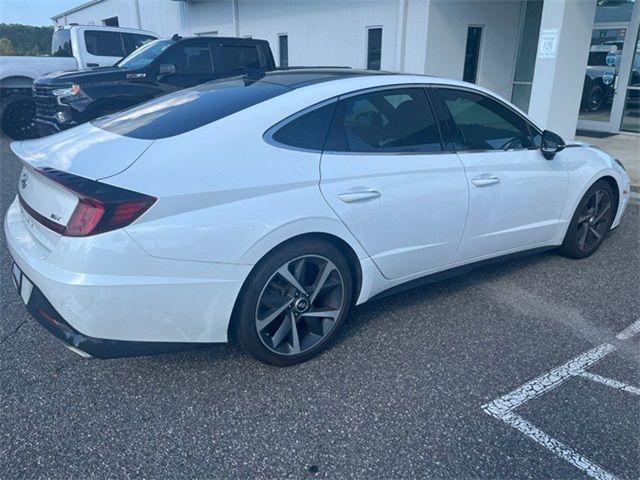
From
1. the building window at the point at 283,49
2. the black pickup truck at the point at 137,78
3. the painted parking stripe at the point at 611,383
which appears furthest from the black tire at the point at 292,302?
the building window at the point at 283,49

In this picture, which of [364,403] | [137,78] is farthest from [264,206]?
[137,78]

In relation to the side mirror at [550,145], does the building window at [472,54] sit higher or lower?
higher

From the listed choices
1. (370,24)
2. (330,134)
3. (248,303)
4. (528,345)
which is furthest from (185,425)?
(370,24)

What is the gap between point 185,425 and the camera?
251 cm

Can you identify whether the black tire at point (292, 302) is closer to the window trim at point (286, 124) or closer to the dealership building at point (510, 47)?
the window trim at point (286, 124)

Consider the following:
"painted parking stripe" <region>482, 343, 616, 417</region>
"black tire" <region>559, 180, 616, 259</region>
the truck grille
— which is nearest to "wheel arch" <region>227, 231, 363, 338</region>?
"painted parking stripe" <region>482, 343, 616, 417</region>

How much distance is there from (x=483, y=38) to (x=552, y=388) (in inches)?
395

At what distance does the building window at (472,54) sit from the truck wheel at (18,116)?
354 inches

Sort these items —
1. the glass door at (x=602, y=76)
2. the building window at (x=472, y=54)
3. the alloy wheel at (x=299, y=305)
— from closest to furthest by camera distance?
the alloy wheel at (x=299, y=305)
the glass door at (x=602, y=76)
the building window at (x=472, y=54)

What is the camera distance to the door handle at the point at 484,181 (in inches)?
136

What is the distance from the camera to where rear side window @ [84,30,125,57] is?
11517 mm

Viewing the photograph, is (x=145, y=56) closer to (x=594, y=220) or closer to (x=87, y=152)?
(x=87, y=152)

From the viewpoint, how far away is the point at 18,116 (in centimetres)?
1061

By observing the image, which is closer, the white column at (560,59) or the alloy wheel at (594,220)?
the alloy wheel at (594,220)
